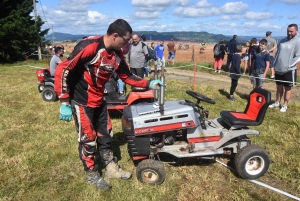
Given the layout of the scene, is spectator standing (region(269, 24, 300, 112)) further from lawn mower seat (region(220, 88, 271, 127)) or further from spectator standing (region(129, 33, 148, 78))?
spectator standing (region(129, 33, 148, 78))

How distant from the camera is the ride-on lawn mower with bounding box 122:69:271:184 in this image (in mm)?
3236

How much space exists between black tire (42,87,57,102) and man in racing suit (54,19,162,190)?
468 centimetres

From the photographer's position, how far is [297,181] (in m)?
3.38

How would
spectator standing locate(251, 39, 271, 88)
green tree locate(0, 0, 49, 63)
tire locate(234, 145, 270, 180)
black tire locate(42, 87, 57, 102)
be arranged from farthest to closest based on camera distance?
green tree locate(0, 0, 49, 63) < black tire locate(42, 87, 57, 102) < spectator standing locate(251, 39, 271, 88) < tire locate(234, 145, 270, 180)

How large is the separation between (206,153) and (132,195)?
1123 millimetres

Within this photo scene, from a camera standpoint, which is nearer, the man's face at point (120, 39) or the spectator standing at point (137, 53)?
the man's face at point (120, 39)

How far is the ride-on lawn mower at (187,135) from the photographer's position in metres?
3.24

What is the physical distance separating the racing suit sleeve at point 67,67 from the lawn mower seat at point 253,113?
209 centimetres

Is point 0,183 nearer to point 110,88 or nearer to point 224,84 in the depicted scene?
point 110,88

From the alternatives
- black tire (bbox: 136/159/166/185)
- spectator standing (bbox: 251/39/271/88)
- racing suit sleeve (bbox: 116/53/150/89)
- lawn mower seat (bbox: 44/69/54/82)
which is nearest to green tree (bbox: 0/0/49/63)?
lawn mower seat (bbox: 44/69/54/82)

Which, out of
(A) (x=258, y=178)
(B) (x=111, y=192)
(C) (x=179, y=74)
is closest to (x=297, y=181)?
(A) (x=258, y=178)

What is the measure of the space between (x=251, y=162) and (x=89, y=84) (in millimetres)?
2429

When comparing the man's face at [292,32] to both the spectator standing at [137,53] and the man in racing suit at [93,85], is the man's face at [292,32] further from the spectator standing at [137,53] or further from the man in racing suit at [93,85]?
the man in racing suit at [93,85]

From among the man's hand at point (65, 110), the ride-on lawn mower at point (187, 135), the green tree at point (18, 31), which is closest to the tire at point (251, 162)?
the ride-on lawn mower at point (187, 135)
